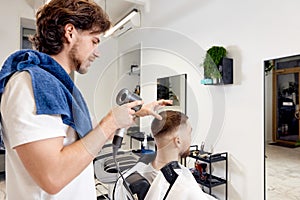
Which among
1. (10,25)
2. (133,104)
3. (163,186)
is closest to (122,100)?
(133,104)

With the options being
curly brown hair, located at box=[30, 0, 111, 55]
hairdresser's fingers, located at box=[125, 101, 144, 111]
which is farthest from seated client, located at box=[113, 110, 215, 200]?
curly brown hair, located at box=[30, 0, 111, 55]

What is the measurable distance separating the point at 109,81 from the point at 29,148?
52cm

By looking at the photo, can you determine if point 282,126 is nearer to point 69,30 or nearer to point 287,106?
point 287,106

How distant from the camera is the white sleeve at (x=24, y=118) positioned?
0.60m

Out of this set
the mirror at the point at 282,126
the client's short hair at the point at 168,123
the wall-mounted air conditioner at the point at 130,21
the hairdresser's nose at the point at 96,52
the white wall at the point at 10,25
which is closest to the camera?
the hairdresser's nose at the point at 96,52

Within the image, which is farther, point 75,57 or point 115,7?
point 115,7

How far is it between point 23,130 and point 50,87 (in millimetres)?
130

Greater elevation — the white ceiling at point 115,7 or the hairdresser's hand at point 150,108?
the white ceiling at point 115,7

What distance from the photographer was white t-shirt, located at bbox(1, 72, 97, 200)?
60 cm

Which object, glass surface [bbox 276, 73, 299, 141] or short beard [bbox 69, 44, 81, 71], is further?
glass surface [bbox 276, 73, 299, 141]

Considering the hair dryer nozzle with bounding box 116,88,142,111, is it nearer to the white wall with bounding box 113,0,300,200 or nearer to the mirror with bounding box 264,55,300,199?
the white wall with bounding box 113,0,300,200

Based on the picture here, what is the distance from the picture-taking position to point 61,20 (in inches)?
30.2

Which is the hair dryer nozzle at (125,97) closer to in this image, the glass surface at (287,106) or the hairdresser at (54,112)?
the hairdresser at (54,112)

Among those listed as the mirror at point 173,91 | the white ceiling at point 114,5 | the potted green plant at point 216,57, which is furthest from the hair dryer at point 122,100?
the white ceiling at point 114,5
